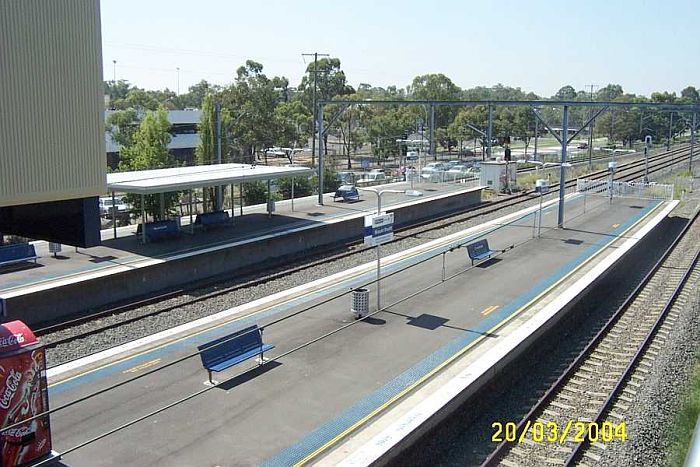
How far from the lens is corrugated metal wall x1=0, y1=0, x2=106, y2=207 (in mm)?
11500

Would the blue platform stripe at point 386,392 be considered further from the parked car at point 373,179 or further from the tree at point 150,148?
the parked car at point 373,179

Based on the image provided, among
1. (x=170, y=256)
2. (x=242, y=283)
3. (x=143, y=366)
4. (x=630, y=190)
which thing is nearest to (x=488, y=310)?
(x=143, y=366)

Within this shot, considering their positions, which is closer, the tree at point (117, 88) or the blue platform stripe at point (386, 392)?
the blue platform stripe at point (386, 392)

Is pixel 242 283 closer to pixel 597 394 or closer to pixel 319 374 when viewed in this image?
pixel 319 374

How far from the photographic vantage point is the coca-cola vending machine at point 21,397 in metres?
7.66

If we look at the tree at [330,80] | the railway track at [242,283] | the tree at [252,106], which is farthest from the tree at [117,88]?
the railway track at [242,283]

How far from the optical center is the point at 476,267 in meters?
19.0

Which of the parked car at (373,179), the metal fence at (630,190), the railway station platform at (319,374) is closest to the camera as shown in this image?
the railway station platform at (319,374)

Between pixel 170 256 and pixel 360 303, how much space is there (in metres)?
7.64

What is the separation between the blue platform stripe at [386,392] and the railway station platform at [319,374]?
3 centimetres

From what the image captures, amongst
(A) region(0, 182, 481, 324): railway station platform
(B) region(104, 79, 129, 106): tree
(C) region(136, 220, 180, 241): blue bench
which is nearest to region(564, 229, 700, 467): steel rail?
(A) region(0, 182, 481, 324): railway station platform

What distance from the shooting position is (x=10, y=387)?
7.68 m

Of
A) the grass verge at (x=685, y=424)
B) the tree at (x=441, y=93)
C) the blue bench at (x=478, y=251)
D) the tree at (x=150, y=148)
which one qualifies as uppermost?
the tree at (x=441, y=93)
